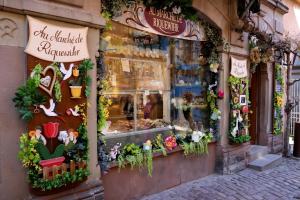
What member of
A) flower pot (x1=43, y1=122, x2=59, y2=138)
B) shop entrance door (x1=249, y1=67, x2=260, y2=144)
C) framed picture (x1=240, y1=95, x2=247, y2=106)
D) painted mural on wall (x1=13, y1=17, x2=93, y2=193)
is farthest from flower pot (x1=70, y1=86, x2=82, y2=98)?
shop entrance door (x1=249, y1=67, x2=260, y2=144)

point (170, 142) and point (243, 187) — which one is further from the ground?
point (170, 142)

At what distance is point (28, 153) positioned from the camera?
356 cm

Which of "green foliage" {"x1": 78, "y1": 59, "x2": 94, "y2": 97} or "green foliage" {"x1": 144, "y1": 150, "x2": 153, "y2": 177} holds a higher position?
"green foliage" {"x1": 78, "y1": 59, "x2": 94, "y2": 97}

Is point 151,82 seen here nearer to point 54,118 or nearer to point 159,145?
point 159,145

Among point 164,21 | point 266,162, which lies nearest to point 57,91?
point 164,21

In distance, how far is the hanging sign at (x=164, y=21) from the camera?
5.35 meters

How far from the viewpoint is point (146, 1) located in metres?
5.21

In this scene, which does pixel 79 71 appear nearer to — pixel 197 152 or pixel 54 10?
pixel 54 10

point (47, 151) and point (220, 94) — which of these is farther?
point (220, 94)

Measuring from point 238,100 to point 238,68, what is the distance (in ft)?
2.38

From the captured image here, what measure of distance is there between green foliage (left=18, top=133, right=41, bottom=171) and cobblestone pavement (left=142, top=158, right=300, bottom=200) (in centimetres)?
241

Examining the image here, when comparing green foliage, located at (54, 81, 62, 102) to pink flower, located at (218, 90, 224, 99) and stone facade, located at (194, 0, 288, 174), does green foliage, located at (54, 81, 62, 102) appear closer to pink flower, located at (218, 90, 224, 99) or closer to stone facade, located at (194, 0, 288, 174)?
stone facade, located at (194, 0, 288, 174)

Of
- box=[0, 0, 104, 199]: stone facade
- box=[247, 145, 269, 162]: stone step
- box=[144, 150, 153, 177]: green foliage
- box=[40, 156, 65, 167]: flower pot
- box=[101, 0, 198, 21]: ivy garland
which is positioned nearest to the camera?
box=[0, 0, 104, 199]: stone facade

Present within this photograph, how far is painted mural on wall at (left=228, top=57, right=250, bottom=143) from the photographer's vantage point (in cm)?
702
